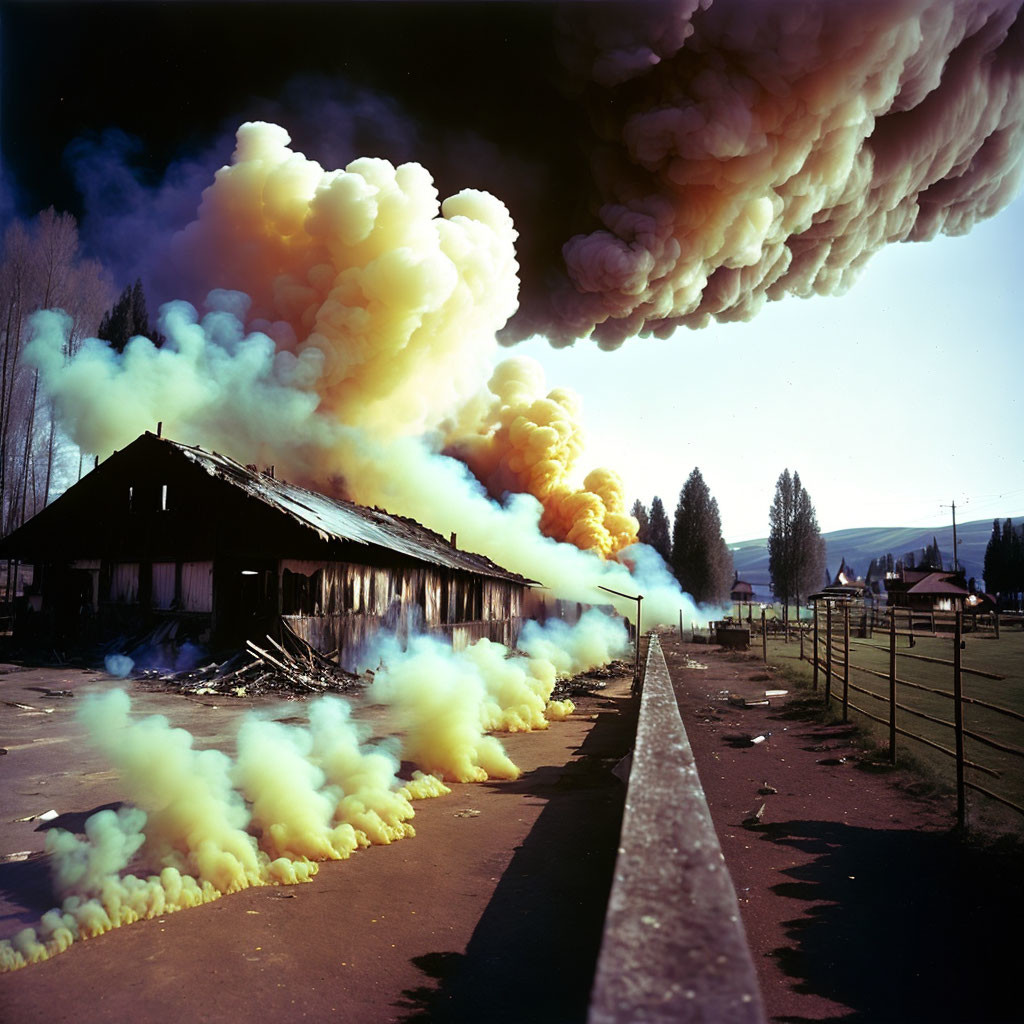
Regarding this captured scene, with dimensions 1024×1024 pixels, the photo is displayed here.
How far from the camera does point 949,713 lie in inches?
543

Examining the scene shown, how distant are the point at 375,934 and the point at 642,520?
298ft

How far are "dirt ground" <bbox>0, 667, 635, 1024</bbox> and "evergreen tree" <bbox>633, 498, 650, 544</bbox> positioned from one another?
278 feet

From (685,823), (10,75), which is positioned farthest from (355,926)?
(10,75)

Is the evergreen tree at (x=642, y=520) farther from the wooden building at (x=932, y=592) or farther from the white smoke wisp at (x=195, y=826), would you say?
the white smoke wisp at (x=195, y=826)

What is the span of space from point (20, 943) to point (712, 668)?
24.2 metres

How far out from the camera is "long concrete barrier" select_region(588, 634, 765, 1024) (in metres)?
0.98

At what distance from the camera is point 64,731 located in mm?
11438

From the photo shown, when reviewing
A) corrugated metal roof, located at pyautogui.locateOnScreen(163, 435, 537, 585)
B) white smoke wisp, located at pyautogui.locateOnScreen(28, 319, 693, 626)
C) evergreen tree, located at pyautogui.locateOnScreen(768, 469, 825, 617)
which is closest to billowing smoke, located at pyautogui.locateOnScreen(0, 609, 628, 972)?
corrugated metal roof, located at pyautogui.locateOnScreen(163, 435, 537, 585)

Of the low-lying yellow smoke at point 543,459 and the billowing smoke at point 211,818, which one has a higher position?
the low-lying yellow smoke at point 543,459

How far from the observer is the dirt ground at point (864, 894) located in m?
3.81

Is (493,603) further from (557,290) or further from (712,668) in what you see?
(557,290)

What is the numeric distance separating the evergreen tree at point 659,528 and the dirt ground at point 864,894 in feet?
257

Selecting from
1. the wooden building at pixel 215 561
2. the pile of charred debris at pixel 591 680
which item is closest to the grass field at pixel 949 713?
the pile of charred debris at pixel 591 680

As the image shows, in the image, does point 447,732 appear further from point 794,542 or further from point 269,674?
point 794,542
